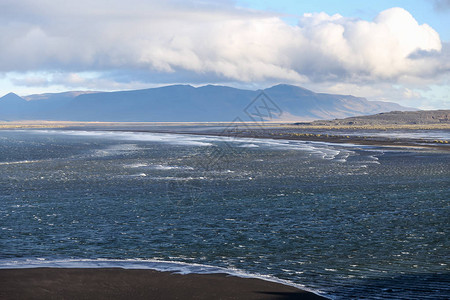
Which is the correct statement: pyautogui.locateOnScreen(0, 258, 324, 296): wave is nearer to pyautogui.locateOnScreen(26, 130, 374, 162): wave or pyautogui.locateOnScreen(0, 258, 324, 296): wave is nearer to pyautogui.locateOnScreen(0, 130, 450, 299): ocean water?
pyautogui.locateOnScreen(0, 130, 450, 299): ocean water

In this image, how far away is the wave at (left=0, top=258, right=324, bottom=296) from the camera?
51.9ft

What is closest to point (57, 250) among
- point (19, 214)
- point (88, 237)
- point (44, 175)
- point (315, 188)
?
point (88, 237)

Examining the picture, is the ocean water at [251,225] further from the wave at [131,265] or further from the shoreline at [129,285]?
the shoreline at [129,285]

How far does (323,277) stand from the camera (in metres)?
15.4

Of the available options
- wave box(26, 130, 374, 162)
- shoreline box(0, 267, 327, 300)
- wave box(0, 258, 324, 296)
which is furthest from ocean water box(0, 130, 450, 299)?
wave box(26, 130, 374, 162)

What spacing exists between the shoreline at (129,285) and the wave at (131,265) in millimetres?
363

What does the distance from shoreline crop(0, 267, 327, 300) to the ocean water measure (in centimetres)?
77

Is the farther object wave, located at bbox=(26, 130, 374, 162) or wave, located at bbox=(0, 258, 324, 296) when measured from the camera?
wave, located at bbox=(26, 130, 374, 162)

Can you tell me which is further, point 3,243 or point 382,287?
point 3,243

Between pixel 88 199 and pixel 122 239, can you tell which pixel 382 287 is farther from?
pixel 88 199

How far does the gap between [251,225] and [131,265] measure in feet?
25.9

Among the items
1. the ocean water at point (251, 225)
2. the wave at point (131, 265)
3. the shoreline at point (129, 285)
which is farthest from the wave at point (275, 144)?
the shoreline at point (129, 285)

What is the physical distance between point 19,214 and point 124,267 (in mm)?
11557

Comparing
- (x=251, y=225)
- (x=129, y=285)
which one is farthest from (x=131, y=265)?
(x=251, y=225)
